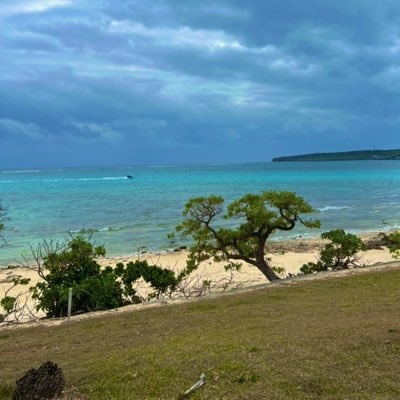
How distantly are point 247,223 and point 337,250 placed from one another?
3301 millimetres

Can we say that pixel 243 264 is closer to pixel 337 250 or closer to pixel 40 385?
pixel 337 250

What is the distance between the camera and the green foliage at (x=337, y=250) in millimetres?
15180

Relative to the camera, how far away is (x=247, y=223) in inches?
580

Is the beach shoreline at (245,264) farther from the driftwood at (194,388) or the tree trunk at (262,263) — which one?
the driftwood at (194,388)

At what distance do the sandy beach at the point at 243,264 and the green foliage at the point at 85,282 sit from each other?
9.46ft

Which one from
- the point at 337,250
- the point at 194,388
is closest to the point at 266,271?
the point at 337,250

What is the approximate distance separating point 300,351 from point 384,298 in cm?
385

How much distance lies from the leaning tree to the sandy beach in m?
2.18

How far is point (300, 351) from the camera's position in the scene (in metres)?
6.42

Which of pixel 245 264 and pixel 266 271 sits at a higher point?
pixel 266 271

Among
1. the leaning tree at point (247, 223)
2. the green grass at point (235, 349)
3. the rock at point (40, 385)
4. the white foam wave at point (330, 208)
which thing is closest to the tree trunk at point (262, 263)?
the leaning tree at point (247, 223)

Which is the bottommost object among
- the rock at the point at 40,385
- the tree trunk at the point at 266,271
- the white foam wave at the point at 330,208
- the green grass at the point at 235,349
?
the white foam wave at the point at 330,208

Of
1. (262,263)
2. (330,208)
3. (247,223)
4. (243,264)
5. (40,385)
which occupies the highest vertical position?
(247,223)

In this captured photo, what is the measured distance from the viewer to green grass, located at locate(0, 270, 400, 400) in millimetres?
5551
